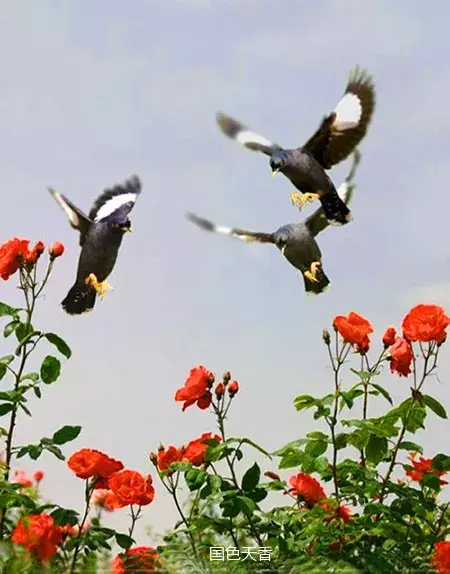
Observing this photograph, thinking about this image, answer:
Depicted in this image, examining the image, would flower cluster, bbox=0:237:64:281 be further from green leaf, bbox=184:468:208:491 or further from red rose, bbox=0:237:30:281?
green leaf, bbox=184:468:208:491

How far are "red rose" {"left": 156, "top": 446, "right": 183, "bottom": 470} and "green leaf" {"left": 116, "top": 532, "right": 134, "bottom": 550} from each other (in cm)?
27

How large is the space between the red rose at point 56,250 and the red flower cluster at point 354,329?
1206 mm

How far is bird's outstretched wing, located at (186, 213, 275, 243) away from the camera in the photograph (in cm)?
493

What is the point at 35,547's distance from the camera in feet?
9.22

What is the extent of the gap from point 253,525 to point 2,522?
93 centimetres

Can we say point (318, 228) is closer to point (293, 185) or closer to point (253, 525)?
point (293, 185)

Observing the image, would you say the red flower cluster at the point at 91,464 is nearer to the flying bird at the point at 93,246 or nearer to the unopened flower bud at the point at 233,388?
the unopened flower bud at the point at 233,388

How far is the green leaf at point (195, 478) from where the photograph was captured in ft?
10.2

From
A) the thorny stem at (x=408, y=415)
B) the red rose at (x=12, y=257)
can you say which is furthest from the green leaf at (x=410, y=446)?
the red rose at (x=12, y=257)

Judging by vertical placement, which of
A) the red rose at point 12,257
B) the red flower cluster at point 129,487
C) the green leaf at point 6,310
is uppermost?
the red rose at point 12,257

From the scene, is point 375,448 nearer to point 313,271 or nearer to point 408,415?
point 408,415

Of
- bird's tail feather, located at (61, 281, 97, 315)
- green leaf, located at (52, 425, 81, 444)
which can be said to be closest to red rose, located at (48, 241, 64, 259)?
green leaf, located at (52, 425, 81, 444)

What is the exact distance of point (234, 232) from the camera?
197 inches

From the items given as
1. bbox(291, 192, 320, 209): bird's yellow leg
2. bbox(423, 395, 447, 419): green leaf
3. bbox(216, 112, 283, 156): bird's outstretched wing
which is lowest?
bbox(423, 395, 447, 419): green leaf
